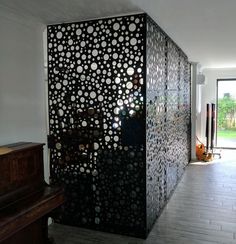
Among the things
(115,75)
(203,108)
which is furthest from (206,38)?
(203,108)

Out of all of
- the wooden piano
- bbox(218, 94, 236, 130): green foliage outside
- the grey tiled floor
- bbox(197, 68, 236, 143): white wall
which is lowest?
the grey tiled floor

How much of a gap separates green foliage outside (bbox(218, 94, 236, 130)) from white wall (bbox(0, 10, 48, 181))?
6343 mm

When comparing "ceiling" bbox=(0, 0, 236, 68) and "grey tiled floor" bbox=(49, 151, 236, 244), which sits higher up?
"ceiling" bbox=(0, 0, 236, 68)

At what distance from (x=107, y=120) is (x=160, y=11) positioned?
4.18ft

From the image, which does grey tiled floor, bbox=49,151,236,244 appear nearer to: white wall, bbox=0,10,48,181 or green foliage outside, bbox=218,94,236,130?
white wall, bbox=0,10,48,181

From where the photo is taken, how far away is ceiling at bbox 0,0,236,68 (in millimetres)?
2672

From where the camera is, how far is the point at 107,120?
10.6ft

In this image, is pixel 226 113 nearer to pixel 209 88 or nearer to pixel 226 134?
pixel 226 134

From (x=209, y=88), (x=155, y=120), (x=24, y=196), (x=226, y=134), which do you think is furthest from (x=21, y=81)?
(x=226, y=134)

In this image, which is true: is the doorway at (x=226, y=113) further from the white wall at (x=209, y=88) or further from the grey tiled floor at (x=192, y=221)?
the grey tiled floor at (x=192, y=221)

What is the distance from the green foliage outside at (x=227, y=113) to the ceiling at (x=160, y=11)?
464cm

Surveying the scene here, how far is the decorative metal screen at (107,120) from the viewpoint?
3082 millimetres

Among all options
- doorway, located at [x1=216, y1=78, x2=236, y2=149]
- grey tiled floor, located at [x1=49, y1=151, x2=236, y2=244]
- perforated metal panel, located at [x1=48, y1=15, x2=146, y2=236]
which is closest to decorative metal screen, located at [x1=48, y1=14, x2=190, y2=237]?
perforated metal panel, located at [x1=48, y1=15, x2=146, y2=236]

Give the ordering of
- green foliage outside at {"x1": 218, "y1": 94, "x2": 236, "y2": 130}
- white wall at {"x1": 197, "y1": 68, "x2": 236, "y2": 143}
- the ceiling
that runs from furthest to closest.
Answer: green foliage outside at {"x1": 218, "y1": 94, "x2": 236, "y2": 130} → white wall at {"x1": 197, "y1": 68, "x2": 236, "y2": 143} → the ceiling
